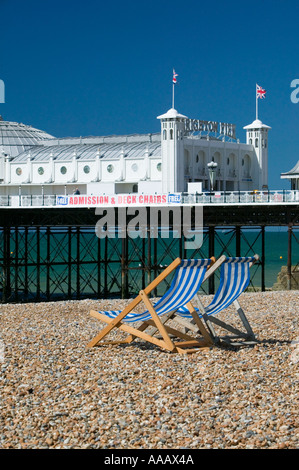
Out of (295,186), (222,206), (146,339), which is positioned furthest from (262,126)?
(146,339)

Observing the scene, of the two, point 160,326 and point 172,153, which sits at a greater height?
point 172,153

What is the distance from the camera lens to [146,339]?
13.1 m

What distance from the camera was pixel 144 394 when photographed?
412 inches

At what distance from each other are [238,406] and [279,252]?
99.4m

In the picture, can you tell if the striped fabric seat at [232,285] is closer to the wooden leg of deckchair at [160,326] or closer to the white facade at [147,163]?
the wooden leg of deckchair at [160,326]

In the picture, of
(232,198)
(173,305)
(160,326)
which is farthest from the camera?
(232,198)

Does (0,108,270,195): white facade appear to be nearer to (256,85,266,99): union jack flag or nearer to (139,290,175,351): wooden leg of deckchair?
(256,85,266,99): union jack flag

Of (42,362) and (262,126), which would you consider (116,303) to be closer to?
(42,362)

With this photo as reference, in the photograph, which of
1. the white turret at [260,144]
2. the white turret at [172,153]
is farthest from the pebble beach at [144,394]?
the white turret at [260,144]

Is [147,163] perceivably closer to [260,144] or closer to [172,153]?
[172,153]

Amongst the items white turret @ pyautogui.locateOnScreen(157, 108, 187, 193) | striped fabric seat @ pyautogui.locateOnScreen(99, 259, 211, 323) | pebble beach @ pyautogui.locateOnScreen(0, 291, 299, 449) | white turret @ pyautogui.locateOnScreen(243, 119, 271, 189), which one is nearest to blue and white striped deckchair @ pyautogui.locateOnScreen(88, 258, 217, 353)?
striped fabric seat @ pyautogui.locateOnScreen(99, 259, 211, 323)

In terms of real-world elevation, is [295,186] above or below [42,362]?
above

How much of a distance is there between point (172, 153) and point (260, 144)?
5.99 m

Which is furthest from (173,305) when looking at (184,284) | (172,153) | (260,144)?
(260,144)
